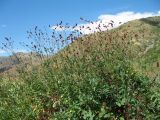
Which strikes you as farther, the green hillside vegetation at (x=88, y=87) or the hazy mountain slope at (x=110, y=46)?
the hazy mountain slope at (x=110, y=46)

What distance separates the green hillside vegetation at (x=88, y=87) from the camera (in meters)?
6.87

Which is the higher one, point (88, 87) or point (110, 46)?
point (110, 46)

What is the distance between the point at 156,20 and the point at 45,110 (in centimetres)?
1172

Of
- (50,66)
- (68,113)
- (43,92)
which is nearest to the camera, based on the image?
(68,113)

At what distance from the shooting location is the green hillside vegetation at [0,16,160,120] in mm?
6871

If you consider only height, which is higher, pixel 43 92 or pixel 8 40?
pixel 8 40

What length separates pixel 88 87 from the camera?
7191 millimetres

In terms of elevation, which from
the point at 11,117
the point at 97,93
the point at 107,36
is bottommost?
the point at 11,117

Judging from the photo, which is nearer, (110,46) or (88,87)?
(88,87)

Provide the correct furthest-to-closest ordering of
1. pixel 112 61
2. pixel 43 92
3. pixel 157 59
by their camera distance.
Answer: pixel 157 59, pixel 43 92, pixel 112 61

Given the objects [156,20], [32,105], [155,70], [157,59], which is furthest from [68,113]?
[156,20]

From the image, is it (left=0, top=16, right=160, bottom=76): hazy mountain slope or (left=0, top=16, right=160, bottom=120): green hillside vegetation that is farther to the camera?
(left=0, top=16, right=160, bottom=76): hazy mountain slope

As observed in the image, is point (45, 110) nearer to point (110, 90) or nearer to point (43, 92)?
point (43, 92)

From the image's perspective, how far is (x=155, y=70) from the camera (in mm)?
10562
